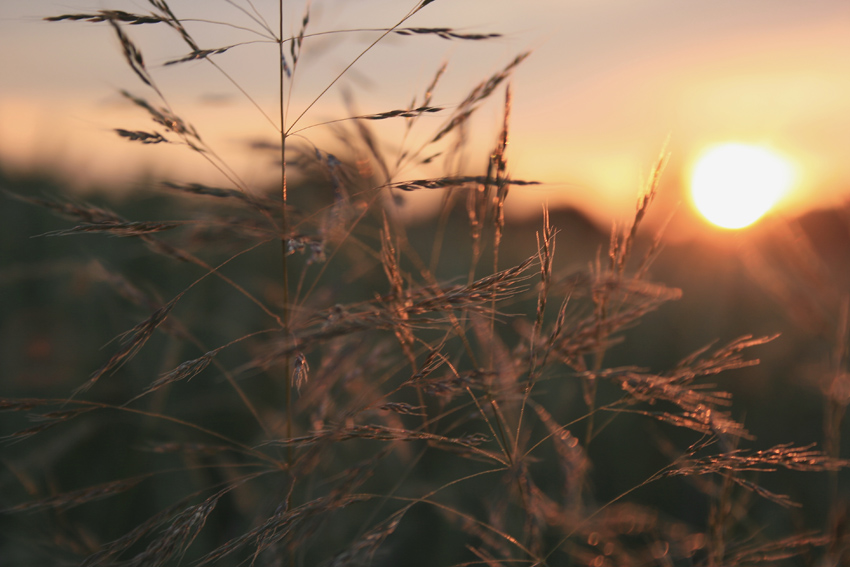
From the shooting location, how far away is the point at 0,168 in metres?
3.96

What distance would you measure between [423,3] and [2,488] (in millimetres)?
2250

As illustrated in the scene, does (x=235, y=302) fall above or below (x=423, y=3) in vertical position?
below

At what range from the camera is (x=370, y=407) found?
39.2 inches

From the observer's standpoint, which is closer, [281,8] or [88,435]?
[281,8]

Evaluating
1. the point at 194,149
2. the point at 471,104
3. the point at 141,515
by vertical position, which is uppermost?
the point at 471,104

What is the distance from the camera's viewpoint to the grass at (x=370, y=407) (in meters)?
1.00

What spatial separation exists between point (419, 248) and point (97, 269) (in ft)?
9.02

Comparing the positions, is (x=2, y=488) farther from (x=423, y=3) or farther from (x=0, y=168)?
(x=0, y=168)

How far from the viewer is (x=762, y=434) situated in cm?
279

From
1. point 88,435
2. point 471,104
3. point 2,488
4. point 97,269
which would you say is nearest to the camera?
point 471,104

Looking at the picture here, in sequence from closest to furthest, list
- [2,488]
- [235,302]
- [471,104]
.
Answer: [471,104] < [2,488] < [235,302]

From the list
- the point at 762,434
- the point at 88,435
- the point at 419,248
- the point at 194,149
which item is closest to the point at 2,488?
the point at 88,435

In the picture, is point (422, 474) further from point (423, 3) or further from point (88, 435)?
point (423, 3)

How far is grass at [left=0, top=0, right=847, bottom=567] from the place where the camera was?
100cm
